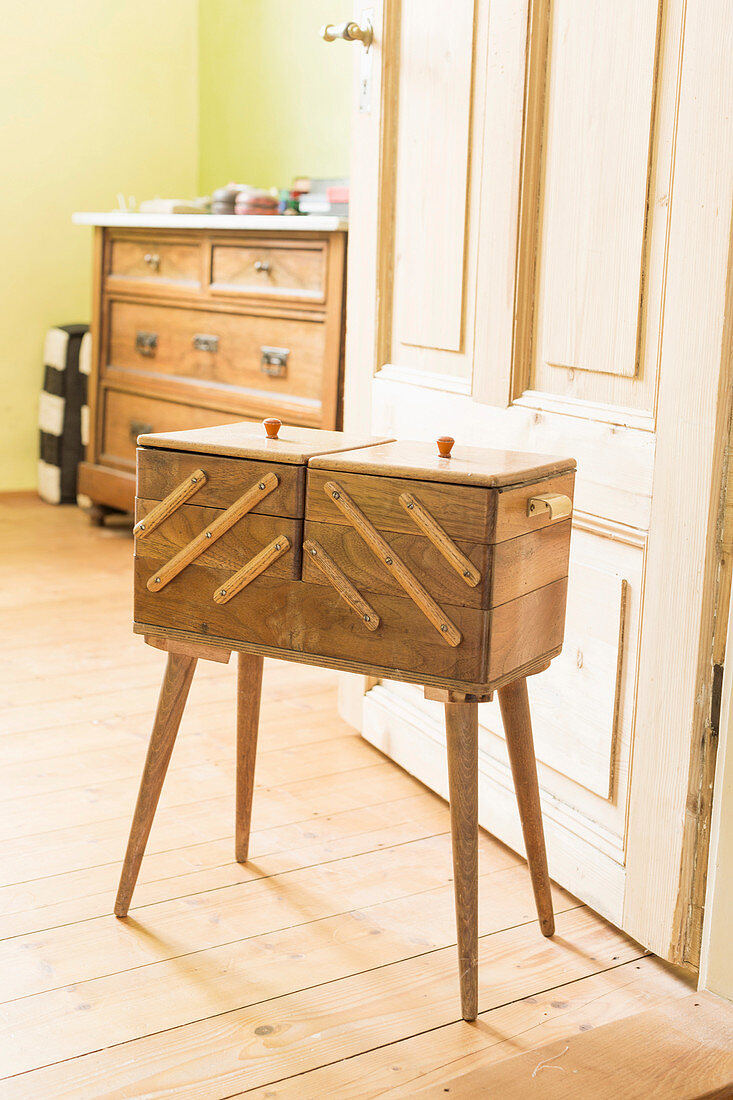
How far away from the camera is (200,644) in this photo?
1359 millimetres

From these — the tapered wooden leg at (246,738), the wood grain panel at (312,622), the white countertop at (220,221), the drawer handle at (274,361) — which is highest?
the white countertop at (220,221)

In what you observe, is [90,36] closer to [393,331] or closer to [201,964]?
[393,331]

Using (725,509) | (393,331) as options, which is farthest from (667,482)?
(393,331)

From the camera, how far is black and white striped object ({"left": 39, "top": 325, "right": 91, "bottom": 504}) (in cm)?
403

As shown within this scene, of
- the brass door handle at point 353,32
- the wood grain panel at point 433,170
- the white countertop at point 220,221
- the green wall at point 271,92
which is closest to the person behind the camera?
the wood grain panel at point 433,170

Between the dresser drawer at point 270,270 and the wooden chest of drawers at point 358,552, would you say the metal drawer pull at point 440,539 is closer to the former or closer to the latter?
the wooden chest of drawers at point 358,552

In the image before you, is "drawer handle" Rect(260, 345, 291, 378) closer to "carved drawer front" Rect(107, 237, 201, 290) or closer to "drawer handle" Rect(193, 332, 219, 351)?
"drawer handle" Rect(193, 332, 219, 351)

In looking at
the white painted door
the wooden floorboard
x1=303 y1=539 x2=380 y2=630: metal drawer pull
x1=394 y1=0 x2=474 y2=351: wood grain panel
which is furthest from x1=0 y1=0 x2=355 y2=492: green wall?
the wooden floorboard

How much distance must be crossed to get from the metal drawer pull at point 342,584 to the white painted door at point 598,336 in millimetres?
369

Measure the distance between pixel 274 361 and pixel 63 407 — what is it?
1.40 m

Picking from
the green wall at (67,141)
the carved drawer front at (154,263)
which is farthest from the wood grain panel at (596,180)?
the green wall at (67,141)

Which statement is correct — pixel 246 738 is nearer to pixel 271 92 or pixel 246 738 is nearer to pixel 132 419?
pixel 132 419

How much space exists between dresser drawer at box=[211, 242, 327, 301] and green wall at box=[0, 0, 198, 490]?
1.32m

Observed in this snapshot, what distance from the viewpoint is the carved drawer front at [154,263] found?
3.28 meters
